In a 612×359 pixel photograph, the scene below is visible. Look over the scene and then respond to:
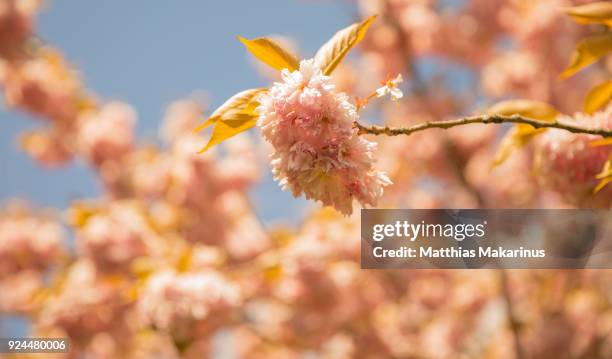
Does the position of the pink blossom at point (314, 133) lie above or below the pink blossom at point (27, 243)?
below

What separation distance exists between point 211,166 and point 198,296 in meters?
1.58

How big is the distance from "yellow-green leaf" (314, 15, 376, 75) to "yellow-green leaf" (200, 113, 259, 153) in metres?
0.12

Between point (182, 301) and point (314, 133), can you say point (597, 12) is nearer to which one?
point (314, 133)

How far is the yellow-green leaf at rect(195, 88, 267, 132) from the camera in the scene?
73 centimetres

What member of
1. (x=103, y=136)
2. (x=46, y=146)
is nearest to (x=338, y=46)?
(x=103, y=136)

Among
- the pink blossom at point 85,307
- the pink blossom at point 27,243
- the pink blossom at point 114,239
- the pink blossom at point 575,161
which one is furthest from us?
the pink blossom at point 27,243

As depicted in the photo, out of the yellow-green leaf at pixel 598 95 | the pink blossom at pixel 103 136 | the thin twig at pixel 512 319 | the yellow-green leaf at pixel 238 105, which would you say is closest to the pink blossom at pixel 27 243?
the pink blossom at pixel 103 136

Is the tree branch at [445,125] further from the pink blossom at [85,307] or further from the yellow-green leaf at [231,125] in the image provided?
the pink blossom at [85,307]

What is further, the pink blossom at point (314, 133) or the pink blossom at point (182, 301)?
the pink blossom at point (182, 301)

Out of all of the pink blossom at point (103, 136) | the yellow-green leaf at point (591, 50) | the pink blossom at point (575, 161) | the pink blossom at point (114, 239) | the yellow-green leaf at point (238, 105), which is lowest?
the yellow-green leaf at point (238, 105)

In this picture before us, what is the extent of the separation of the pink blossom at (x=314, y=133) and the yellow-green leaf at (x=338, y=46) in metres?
0.08

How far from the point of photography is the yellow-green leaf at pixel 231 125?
2.37 feet

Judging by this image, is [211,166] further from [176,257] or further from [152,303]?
[152,303]

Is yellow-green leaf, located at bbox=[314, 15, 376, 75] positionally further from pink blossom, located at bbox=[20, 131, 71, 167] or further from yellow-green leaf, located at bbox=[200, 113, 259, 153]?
pink blossom, located at bbox=[20, 131, 71, 167]
